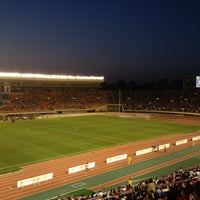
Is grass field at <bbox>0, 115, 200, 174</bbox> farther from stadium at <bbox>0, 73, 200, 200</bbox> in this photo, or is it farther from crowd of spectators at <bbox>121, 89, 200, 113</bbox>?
crowd of spectators at <bbox>121, 89, 200, 113</bbox>

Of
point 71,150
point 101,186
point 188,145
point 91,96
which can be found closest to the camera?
point 101,186

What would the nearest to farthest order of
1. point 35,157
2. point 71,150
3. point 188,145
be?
point 35,157, point 71,150, point 188,145

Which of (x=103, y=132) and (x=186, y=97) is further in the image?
(x=186, y=97)

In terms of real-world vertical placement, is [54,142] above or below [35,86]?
below

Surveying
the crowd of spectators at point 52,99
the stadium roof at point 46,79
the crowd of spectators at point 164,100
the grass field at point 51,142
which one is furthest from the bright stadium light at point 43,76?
the grass field at point 51,142

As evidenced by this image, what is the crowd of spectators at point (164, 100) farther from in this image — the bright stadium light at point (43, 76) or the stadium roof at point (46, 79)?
the bright stadium light at point (43, 76)

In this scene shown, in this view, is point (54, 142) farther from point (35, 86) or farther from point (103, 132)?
point (35, 86)

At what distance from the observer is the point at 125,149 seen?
95.4 feet

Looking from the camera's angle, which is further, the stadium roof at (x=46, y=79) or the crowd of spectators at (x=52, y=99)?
the stadium roof at (x=46, y=79)

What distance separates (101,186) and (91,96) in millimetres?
67628

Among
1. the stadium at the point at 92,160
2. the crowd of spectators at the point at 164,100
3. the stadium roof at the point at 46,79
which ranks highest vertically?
A: the stadium roof at the point at 46,79

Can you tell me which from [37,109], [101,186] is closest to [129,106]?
[37,109]

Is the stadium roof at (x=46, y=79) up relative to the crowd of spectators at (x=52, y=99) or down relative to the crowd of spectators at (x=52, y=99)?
up

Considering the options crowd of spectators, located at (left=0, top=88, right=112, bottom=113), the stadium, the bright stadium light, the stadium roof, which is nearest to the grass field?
the stadium
